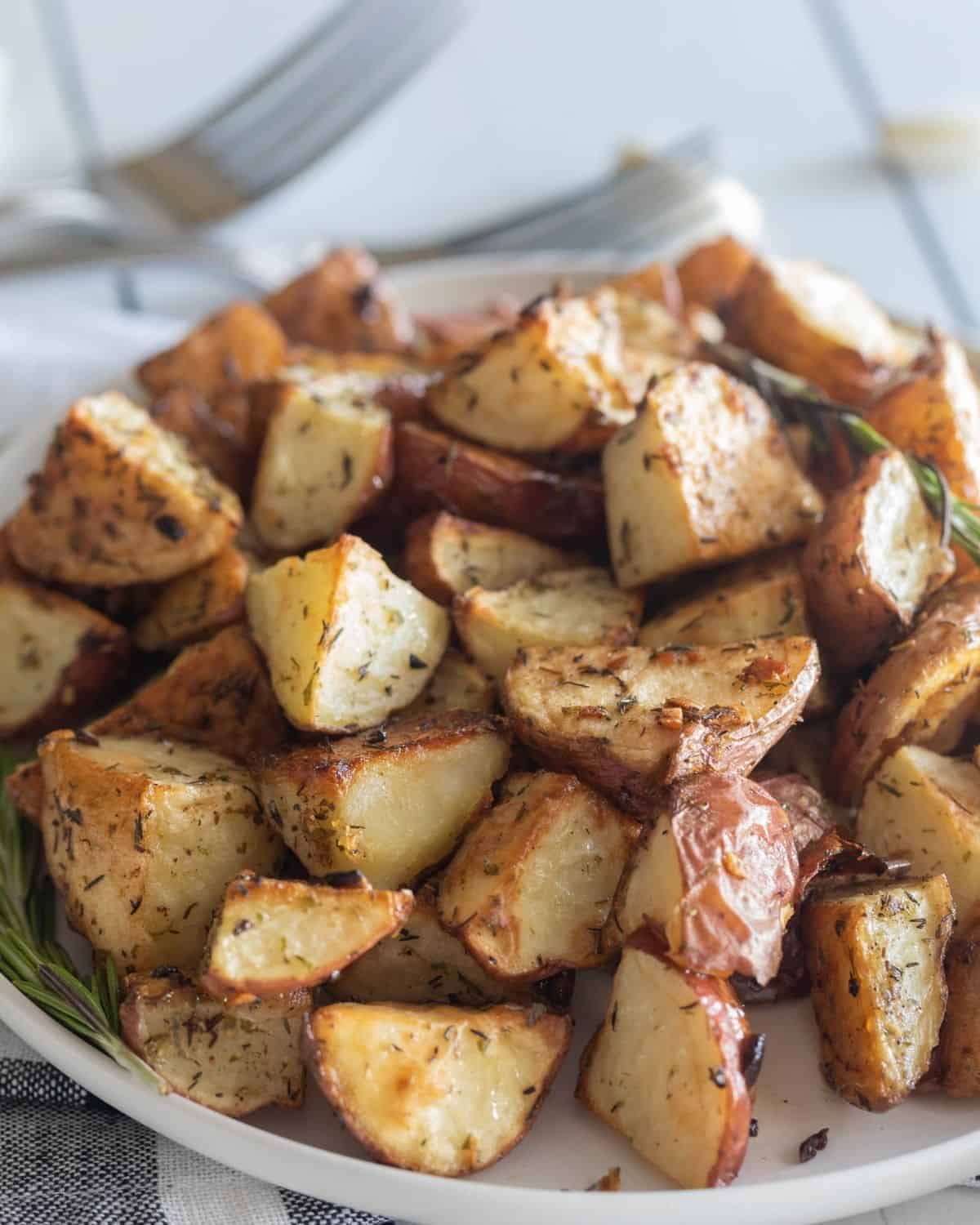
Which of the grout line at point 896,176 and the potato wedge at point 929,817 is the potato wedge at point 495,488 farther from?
the grout line at point 896,176

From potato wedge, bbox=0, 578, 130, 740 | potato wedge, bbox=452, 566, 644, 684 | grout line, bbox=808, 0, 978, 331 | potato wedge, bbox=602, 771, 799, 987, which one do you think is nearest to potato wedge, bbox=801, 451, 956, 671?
potato wedge, bbox=452, 566, 644, 684

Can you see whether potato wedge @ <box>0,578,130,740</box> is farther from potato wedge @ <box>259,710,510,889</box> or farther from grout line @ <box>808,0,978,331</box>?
grout line @ <box>808,0,978,331</box>

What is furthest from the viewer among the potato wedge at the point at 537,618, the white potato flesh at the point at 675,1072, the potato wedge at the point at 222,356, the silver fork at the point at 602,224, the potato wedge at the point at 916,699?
the silver fork at the point at 602,224

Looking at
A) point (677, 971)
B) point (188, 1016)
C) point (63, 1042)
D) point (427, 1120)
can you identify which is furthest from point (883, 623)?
point (63, 1042)

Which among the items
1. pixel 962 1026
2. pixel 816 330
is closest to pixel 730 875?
pixel 962 1026

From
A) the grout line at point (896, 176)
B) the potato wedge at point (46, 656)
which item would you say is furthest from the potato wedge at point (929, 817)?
the grout line at point (896, 176)

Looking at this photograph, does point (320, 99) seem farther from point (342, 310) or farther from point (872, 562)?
point (872, 562)
